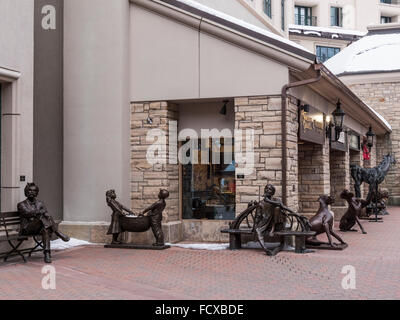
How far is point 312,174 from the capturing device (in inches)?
585

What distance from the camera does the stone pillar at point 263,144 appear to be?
11.2 metres

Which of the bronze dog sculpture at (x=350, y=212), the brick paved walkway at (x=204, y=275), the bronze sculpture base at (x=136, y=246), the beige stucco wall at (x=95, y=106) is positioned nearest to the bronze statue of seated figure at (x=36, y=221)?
the brick paved walkway at (x=204, y=275)

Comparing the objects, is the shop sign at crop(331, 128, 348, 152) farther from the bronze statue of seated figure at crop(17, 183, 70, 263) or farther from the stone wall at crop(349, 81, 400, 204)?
the stone wall at crop(349, 81, 400, 204)

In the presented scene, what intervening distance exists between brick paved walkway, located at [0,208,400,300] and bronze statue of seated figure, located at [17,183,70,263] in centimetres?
42

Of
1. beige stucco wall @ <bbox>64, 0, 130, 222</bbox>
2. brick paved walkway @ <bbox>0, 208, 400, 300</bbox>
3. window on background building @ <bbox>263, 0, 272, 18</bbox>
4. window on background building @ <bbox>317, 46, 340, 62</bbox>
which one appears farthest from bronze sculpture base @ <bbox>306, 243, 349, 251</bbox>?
window on background building @ <bbox>317, 46, 340, 62</bbox>

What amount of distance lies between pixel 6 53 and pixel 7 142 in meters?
1.60

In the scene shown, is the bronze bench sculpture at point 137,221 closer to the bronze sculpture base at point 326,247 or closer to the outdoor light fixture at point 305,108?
the bronze sculpture base at point 326,247

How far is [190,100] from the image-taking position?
1194cm

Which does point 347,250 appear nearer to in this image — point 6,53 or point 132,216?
point 132,216

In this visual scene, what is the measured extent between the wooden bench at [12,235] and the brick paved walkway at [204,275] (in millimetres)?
206

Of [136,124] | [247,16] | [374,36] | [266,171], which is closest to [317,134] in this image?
[266,171]

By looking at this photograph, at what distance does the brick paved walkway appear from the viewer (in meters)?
6.93

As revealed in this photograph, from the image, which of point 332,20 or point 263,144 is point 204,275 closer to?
point 263,144

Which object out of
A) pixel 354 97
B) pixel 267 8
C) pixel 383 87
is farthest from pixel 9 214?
pixel 383 87
